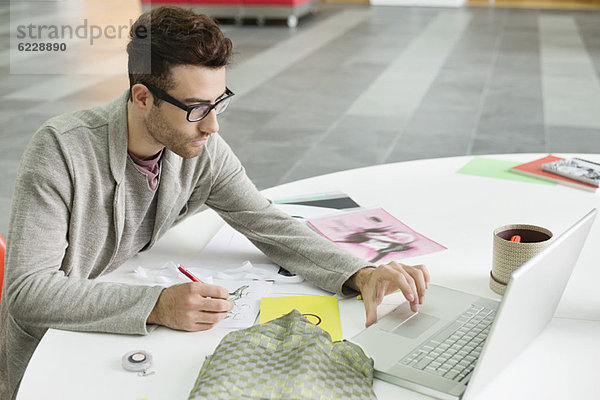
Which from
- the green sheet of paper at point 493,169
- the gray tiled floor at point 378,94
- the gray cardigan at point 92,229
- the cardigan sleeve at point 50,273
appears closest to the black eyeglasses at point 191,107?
the gray cardigan at point 92,229

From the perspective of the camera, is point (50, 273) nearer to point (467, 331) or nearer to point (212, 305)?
point (212, 305)

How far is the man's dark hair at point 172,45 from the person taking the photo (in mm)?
1525

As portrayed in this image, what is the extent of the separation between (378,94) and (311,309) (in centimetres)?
489

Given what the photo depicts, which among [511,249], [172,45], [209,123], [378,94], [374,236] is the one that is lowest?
[378,94]

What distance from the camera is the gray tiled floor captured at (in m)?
4.82

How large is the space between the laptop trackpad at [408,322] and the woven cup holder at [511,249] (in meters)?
0.20

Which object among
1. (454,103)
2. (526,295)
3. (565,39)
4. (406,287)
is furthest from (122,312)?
(565,39)

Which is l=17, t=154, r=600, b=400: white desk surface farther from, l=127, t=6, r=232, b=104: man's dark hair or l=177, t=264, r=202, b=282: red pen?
l=127, t=6, r=232, b=104: man's dark hair

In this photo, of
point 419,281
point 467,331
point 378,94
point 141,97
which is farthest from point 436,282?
point 378,94

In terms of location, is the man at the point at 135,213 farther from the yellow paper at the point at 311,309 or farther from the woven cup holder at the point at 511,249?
the woven cup holder at the point at 511,249

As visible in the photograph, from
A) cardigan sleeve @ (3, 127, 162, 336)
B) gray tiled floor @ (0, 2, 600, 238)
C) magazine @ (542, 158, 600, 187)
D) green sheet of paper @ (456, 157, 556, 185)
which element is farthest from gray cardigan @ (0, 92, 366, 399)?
gray tiled floor @ (0, 2, 600, 238)

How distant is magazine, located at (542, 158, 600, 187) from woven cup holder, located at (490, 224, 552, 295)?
63 centimetres

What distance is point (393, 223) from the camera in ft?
6.22

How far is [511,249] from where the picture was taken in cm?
148
